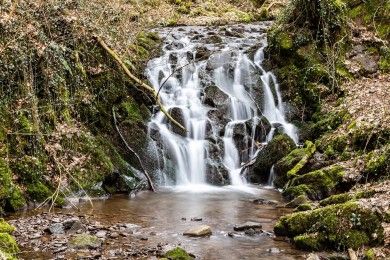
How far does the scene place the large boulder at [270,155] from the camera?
42.7ft

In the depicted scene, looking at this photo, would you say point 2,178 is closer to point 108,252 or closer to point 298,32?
point 108,252

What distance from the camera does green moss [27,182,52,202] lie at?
381 inches

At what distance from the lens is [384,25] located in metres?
16.3

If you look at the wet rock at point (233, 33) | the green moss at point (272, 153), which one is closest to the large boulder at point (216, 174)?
the green moss at point (272, 153)

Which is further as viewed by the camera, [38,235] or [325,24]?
[325,24]

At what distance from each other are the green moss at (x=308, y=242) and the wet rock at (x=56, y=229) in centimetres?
390

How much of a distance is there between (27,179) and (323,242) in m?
6.03

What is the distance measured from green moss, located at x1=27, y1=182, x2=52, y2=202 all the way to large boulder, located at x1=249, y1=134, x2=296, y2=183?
5.89 meters

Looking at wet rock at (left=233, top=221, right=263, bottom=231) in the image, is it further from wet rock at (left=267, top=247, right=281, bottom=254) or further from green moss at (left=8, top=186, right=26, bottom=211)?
green moss at (left=8, top=186, right=26, bottom=211)

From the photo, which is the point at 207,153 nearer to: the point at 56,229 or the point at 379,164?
the point at 379,164


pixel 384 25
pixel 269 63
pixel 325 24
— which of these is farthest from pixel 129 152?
pixel 384 25

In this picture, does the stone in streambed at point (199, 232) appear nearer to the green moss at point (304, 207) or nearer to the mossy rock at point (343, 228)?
the mossy rock at point (343, 228)

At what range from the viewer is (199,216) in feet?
31.7

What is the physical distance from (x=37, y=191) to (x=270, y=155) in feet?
20.9
